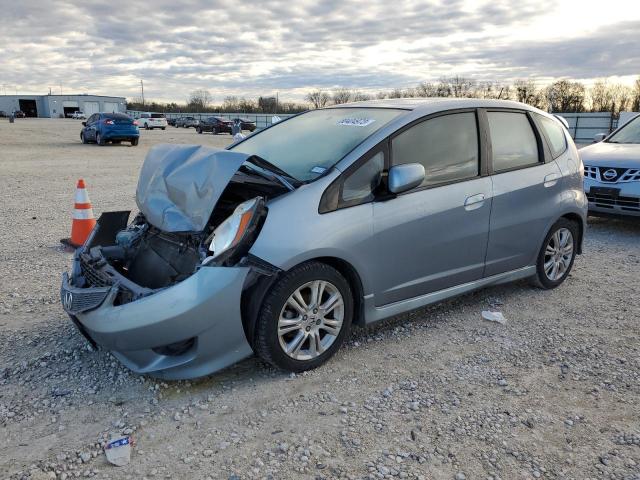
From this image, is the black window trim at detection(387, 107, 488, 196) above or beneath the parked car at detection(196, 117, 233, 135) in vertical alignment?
above

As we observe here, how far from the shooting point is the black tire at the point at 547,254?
4852 mm

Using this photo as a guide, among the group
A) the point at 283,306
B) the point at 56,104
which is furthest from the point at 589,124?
the point at 56,104

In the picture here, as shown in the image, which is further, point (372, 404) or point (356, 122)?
point (356, 122)

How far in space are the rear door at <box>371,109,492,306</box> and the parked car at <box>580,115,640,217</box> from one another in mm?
3943

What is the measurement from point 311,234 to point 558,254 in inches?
114

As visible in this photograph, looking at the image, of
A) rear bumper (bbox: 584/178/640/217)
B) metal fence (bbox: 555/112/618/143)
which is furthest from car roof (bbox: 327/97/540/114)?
metal fence (bbox: 555/112/618/143)

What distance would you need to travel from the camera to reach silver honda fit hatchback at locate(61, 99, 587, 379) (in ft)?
10.1

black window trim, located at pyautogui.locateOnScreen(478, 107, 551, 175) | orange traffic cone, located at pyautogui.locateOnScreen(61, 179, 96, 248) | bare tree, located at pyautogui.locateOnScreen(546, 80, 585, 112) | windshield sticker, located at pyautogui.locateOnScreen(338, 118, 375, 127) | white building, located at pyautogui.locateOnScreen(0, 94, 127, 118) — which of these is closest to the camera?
windshield sticker, located at pyautogui.locateOnScreen(338, 118, 375, 127)

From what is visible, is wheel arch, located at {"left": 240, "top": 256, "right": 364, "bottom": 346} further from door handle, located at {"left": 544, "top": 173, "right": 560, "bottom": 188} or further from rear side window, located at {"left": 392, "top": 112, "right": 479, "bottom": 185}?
door handle, located at {"left": 544, "top": 173, "right": 560, "bottom": 188}

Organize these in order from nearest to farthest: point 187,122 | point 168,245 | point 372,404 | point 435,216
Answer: point 372,404, point 168,245, point 435,216, point 187,122

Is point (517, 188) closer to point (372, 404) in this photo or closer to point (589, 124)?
point (372, 404)

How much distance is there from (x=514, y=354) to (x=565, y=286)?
1.79 meters

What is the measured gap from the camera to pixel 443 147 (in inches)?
159

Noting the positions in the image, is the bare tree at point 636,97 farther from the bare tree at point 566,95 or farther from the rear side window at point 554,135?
the rear side window at point 554,135
